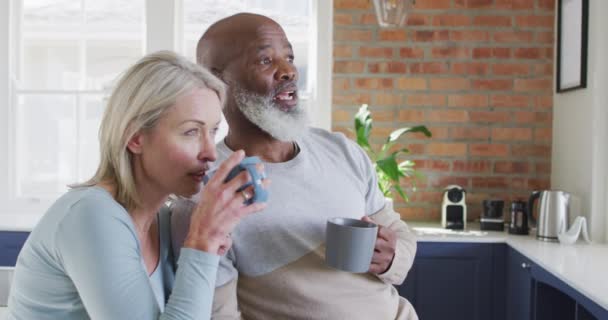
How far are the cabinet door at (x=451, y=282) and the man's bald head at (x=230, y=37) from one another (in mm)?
1736

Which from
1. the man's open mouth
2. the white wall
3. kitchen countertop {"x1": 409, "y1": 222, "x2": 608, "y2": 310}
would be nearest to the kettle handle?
kitchen countertop {"x1": 409, "y1": 222, "x2": 608, "y2": 310}

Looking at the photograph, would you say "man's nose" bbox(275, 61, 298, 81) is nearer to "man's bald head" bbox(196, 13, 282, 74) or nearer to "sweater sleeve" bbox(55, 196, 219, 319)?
"man's bald head" bbox(196, 13, 282, 74)

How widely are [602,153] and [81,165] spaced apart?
2837 mm

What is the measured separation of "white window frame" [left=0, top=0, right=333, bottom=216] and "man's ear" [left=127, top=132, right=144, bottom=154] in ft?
7.92

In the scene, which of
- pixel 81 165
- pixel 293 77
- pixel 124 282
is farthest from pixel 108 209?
pixel 81 165

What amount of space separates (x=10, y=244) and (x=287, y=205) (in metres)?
2.17

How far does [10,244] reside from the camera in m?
3.03

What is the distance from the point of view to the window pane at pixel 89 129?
361 cm

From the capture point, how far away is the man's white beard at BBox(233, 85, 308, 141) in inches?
58.1

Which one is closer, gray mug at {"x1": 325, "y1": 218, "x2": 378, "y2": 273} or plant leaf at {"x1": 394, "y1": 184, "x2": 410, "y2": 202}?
gray mug at {"x1": 325, "y1": 218, "x2": 378, "y2": 273}

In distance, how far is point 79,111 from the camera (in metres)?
3.61

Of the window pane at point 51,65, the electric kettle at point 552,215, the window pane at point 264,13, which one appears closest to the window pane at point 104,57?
the window pane at point 51,65

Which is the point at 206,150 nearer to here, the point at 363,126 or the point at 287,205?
the point at 287,205

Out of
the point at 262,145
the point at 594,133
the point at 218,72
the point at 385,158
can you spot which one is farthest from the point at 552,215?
the point at 218,72
